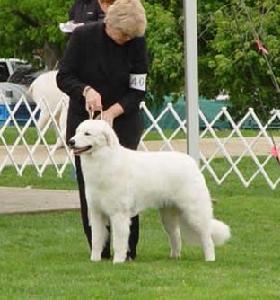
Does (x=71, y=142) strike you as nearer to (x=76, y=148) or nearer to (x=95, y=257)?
(x=76, y=148)

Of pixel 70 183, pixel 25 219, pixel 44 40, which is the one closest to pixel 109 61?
pixel 25 219

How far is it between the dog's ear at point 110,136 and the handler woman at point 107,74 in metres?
0.37

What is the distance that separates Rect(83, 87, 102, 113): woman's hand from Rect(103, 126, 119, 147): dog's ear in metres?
0.31

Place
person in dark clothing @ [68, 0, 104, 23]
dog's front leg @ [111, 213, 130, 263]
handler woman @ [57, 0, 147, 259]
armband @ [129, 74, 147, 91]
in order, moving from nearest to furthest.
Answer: dog's front leg @ [111, 213, 130, 263]
handler woman @ [57, 0, 147, 259]
armband @ [129, 74, 147, 91]
person in dark clothing @ [68, 0, 104, 23]

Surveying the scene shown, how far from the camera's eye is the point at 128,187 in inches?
323

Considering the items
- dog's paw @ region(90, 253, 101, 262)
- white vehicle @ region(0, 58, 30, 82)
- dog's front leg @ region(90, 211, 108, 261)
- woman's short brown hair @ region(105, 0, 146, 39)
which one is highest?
woman's short brown hair @ region(105, 0, 146, 39)

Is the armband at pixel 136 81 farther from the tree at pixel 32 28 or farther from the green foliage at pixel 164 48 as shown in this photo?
the tree at pixel 32 28

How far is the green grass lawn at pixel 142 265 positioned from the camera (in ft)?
23.4

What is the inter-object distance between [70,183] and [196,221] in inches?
276

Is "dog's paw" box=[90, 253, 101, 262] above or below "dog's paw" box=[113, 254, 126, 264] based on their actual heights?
below

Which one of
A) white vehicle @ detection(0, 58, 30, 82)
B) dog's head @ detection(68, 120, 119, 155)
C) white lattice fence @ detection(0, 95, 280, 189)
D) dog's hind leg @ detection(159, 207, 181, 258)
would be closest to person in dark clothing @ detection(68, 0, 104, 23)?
dog's hind leg @ detection(159, 207, 181, 258)

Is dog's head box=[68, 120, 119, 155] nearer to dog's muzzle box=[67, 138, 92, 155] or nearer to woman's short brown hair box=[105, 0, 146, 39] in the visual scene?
dog's muzzle box=[67, 138, 92, 155]

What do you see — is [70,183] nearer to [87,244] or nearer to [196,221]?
[87,244]

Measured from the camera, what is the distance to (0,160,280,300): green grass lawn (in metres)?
7.12
